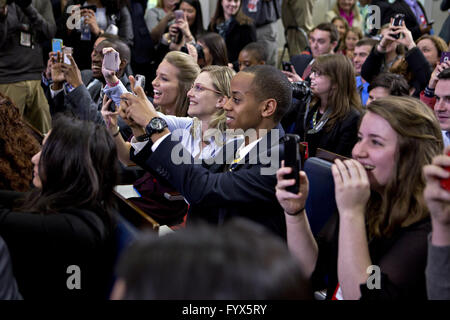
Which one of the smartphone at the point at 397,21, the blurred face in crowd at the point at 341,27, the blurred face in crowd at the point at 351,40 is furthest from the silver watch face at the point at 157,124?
the blurred face in crowd at the point at 341,27

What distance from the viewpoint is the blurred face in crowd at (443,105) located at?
2.42 metres

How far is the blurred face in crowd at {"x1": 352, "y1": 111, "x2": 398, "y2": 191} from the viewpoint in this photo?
142cm

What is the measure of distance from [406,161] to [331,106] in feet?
6.77

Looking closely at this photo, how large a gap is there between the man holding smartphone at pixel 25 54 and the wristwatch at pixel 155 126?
2796 millimetres

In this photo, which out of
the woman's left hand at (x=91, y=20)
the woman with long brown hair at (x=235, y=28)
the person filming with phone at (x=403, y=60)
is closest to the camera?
the person filming with phone at (x=403, y=60)

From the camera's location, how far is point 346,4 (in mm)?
→ 6363

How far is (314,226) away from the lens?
200 centimetres

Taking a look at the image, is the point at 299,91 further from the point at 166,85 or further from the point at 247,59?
the point at 247,59

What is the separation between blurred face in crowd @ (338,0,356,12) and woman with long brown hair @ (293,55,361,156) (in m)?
3.29

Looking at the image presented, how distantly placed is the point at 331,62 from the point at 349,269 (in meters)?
2.43

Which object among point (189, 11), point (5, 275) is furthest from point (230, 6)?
point (5, 275)

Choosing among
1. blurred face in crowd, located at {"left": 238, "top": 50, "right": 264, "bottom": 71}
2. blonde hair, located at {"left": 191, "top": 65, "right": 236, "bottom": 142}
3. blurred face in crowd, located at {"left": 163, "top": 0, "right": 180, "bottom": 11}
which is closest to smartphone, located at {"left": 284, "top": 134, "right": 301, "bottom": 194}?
blonde hair, located at {"left": 191, "top": 65, "right": 236, "bottom": 142}

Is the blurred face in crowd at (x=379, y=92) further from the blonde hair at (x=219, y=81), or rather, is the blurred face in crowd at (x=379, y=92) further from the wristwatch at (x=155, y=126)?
the wristwatch at (x=155, y=126)

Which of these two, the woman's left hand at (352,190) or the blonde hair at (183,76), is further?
the blonde hair at (183,76)
